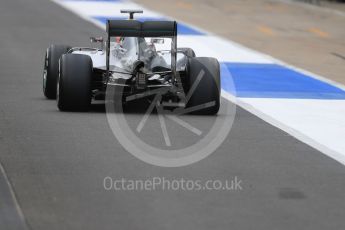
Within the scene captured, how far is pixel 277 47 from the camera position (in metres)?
29.1

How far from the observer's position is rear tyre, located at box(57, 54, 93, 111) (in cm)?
1548

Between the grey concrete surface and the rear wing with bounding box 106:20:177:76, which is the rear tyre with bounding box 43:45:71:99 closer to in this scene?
the rear wing with bounding box 106:20:177:76

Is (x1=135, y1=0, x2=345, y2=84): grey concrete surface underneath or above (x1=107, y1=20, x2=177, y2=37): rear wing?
underneath

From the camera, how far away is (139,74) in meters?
15.5

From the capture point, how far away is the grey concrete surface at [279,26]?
2686 centimetres

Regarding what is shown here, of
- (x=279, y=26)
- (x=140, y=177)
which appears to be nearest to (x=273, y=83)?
(x=140, y=177)

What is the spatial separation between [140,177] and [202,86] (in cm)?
443

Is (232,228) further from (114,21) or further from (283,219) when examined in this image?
(114,21)

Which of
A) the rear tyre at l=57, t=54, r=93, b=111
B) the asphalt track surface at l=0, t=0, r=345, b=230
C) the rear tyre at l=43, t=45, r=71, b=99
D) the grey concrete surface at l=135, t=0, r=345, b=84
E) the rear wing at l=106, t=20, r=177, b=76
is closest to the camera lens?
the asphalt track surface at l=0, t=0, r=345, b=230

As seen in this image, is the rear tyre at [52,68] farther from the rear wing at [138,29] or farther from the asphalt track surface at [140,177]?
the rear wing at [138,29]

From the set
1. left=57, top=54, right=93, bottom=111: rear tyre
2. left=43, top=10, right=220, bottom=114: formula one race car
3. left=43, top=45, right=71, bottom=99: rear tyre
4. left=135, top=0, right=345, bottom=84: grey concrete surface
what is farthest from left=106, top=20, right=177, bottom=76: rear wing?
left=135, top=0, right=345, bottom=84: grey concrete surface

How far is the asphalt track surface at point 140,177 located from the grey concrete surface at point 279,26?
891 cm

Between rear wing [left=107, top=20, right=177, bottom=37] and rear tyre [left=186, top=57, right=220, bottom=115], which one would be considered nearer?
rear wing [left=107, top=20, right=177, bottom=37]

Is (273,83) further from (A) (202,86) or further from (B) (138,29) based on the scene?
(B) (138,29)
